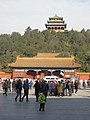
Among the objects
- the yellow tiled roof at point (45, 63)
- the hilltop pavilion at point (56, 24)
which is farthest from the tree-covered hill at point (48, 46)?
the yellow tiled roof at point (45, 63)

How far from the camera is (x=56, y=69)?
63.4 metres

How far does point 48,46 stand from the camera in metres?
105

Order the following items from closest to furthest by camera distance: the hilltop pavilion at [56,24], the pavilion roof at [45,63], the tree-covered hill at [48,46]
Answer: the pavilion roof at [45,63]
the tree-covered hill at [48,46]
the hilltop pavilion at [56,24]

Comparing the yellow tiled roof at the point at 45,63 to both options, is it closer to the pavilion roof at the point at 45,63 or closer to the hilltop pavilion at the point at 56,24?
the pavilion roof at the point at 45,63

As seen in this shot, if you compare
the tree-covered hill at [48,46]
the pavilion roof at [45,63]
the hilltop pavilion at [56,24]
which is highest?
the hilltop pavilion at [56,24]

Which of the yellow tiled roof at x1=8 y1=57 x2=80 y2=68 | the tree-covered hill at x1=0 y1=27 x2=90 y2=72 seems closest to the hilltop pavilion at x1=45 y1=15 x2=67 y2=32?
the tree-covered hill at x1=0 y1=27 x2=90 y2=72

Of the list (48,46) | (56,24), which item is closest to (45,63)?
(48,46)

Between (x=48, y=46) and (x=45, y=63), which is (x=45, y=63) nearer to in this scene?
(x=45, y=63)

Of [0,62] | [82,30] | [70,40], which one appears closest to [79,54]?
[0,62]

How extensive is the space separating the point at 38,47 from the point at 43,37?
20.4 meters

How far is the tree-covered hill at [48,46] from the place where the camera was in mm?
78812

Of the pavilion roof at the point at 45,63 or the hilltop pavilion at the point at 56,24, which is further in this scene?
the hilltop pavilion at the point at 56,24

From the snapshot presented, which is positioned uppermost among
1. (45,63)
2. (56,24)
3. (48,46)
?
(56,24)

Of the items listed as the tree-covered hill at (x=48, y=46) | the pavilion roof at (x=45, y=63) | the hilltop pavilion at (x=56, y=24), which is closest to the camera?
the pavilion roof at (x=45, y=63)
